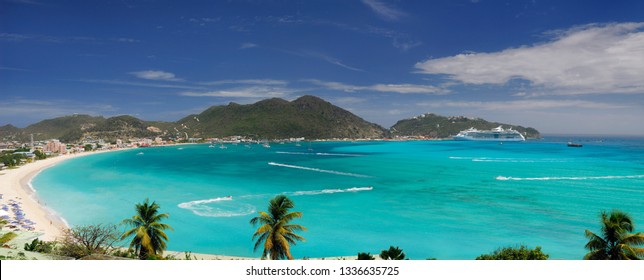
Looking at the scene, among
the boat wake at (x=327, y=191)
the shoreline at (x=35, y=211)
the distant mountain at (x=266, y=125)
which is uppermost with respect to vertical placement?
the distant mountain at (x=266, y=125)

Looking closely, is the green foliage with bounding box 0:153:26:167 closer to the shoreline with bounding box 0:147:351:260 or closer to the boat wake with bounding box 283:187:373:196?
the shoreline with bounding box 0:147:351:260

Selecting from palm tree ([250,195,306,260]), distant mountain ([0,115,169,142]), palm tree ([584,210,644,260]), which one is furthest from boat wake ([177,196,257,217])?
distant mountain ([0,115,169,142])

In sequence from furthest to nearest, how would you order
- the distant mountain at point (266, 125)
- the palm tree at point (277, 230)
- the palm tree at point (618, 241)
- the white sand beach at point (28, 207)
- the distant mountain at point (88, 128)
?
the distant mountain at point (266, 125)
the distant mountain at point (88, 128)
the white sand beach at point (28, 207)
the palm tree at point (277, 230)
the palm tree at point (618, 241)

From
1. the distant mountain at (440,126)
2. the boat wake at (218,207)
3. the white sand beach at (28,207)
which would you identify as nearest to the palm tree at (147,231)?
the white sand beach at (28,207)

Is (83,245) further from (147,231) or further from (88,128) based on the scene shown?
(88,128)

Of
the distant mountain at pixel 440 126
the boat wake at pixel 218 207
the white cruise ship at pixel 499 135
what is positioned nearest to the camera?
the boat wake at pixel 218 207

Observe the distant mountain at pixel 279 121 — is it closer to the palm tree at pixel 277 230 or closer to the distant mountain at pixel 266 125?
the distant mountain at pixel 266 125
